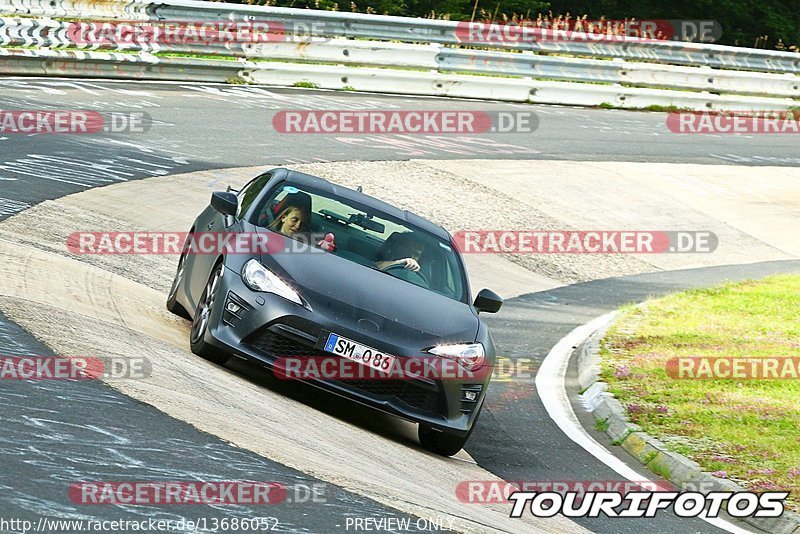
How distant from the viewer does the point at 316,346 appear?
817 cm

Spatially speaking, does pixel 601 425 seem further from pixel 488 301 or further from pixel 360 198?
pixel 360 198

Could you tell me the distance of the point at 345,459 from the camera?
723cm

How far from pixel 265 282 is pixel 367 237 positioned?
4.50 ft

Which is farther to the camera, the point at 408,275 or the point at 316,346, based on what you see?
the point at 408,275

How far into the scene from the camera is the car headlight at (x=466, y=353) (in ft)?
27.8

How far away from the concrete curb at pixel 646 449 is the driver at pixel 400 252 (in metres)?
2.13

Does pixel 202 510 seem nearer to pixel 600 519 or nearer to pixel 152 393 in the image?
pixel 152 393

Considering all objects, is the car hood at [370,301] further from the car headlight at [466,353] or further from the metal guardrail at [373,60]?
the metal guardrail at [373,60]

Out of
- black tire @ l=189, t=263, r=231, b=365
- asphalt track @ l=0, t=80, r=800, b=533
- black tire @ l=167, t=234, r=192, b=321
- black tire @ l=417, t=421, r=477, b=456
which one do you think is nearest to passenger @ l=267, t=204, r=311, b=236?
black tire @ l=189, t=263, r=231, b=365

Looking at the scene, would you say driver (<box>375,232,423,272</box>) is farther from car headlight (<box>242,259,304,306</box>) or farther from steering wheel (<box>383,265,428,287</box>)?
car headlight (<box>242,259,304,306</box>)

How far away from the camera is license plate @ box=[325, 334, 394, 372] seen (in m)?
8.16

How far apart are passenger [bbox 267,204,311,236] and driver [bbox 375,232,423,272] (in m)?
0.59

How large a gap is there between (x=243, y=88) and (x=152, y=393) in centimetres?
1560

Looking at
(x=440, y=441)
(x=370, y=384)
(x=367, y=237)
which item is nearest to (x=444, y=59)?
(x=367, y=237)
